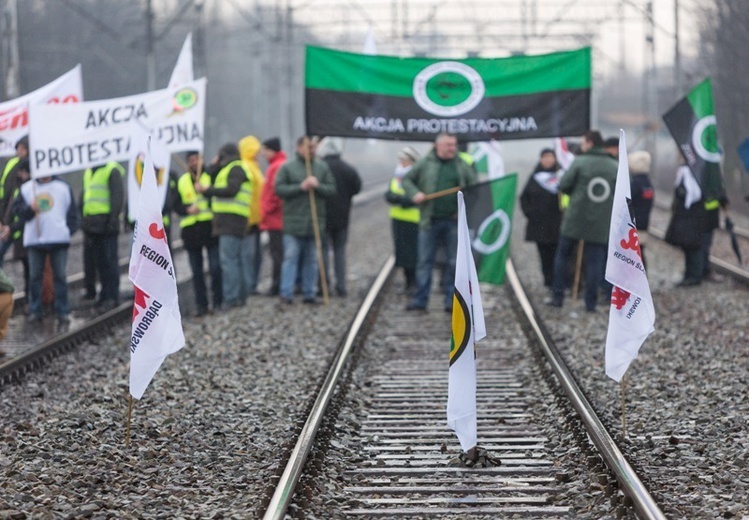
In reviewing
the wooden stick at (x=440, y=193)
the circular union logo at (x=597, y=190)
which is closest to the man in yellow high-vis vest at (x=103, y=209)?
the wooden stick at (x=440, y=193)

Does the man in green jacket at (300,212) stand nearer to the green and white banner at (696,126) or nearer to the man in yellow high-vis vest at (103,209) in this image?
the man in yellow high-vis vest at (103,209)

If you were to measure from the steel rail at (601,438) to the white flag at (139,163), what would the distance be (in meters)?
4.29

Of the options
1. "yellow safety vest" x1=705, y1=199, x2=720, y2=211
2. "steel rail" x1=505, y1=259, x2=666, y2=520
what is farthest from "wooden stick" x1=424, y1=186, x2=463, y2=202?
"yellow safety vest" x1=705, y1=199, x2=720, y2=211

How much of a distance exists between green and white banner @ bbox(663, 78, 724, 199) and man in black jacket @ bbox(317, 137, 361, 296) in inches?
149

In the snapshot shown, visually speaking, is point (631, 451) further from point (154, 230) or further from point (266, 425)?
point (154, 230)

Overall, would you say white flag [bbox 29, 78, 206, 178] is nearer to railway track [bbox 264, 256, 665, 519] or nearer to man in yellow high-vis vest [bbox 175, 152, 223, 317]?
man in yellow high-vis vest [bbox 175, 152, 223, 317]

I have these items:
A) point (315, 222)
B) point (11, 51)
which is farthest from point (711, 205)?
point (11, 51)

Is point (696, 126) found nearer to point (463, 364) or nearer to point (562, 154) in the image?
A: point (562, 154)

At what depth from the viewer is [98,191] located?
1405 cm

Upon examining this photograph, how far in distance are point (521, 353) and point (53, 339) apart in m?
4.24

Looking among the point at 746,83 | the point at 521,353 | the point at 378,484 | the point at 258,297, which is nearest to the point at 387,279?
the point at 258,297

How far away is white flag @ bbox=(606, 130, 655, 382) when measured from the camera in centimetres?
764

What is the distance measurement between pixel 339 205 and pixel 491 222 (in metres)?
2.34

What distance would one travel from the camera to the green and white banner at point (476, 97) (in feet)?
Result: 43.9
